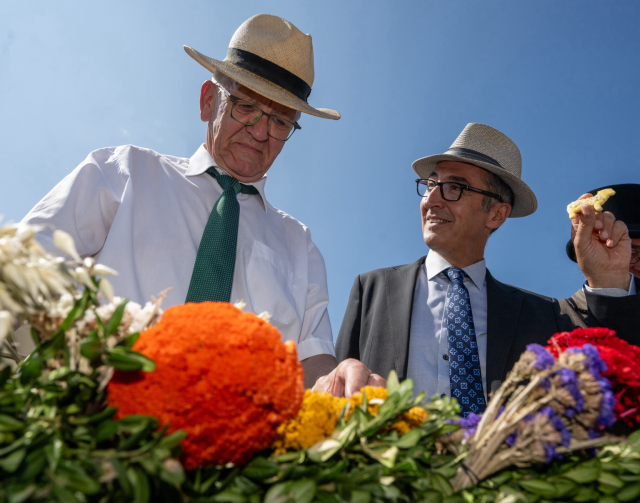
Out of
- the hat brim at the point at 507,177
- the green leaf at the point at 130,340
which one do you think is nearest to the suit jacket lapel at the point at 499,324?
the hat brim at the point at 507,177

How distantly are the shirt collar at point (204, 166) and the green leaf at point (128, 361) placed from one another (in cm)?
182

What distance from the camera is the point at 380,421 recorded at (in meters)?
0.96

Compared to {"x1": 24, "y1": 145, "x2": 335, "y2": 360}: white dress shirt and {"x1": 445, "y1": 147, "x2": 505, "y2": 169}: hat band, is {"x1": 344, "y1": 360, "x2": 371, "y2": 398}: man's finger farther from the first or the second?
{"x1": 445, "y1": 147, "x2": 505, "y2": 169}: hat band

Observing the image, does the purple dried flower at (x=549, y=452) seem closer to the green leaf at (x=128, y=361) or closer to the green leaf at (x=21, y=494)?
the green leaf at (x=128, y=361)

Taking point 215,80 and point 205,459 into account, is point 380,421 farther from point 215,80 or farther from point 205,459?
point 215,80

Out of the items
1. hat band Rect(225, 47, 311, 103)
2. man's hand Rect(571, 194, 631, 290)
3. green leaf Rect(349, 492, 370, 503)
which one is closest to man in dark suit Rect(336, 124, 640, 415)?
man's hand Rect(571, 194, 631, 290)

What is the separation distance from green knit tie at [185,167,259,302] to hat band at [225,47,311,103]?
613mm

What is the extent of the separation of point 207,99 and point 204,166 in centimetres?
40

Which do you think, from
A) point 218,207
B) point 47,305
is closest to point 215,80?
point 218,207

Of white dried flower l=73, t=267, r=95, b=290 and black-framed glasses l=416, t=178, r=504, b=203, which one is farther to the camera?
black-framed glasses l=416, t=178, r=504, b=203

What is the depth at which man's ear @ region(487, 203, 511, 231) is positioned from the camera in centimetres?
397

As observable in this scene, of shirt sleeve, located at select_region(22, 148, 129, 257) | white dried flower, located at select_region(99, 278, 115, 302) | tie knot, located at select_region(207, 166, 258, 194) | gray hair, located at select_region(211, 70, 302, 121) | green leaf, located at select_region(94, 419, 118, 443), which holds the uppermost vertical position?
gray hair, located at select_region(211, 70, 302, 121)

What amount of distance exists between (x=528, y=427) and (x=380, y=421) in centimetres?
30

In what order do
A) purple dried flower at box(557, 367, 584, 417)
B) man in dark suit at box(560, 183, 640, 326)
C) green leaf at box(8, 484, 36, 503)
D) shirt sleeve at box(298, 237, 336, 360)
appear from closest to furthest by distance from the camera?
green leaf at box(8, 484, 36, 503), purple dried flower at box(557, 367, 584, 417), shirt sleeve at box(298, 237, 336, 360), man in dark suit at box(560, 183, 640, 326)
